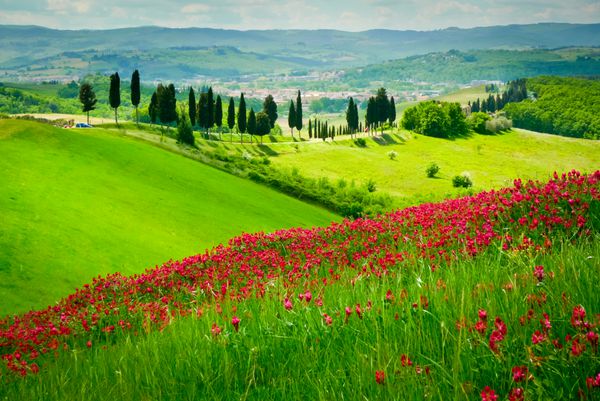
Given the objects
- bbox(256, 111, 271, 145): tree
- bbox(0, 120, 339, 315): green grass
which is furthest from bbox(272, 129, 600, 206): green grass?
bbox(0, 120, 339, 315): green grass

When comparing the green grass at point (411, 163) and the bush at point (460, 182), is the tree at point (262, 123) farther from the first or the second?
the bush at point (460, 182)

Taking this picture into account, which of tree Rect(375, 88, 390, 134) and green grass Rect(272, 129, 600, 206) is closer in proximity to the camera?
green grass Rect(272, 129, 600, 206)

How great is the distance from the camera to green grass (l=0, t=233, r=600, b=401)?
3.83m

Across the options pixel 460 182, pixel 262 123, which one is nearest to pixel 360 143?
pixel 262 123

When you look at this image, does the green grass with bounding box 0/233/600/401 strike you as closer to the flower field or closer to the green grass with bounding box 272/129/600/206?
the flower field

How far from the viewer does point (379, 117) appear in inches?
7702

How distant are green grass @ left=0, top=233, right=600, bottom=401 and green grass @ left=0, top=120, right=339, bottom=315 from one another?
20.5 metres

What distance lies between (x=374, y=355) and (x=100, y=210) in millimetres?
36941

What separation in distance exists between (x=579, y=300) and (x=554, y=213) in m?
6.74

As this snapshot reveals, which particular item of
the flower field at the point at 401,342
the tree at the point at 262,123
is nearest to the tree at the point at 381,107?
the tree at the point at 262,123

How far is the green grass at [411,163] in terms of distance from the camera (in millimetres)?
134000

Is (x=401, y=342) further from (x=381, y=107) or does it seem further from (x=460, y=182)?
(x=381, y=107)

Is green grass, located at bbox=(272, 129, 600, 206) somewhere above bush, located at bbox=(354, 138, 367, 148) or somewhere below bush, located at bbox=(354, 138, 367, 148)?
below

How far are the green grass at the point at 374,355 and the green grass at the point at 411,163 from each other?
97.2m
